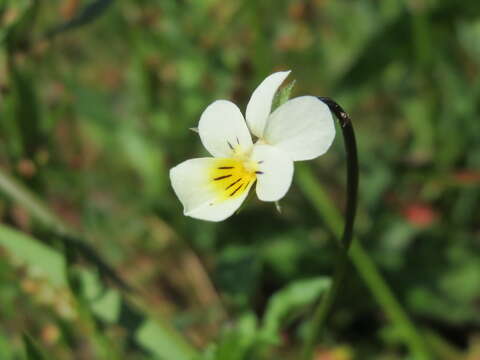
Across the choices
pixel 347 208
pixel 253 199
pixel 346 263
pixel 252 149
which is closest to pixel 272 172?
pixel 252 149

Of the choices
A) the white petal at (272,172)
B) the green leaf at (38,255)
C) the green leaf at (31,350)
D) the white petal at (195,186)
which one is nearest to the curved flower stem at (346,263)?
the white petal at (272,172)

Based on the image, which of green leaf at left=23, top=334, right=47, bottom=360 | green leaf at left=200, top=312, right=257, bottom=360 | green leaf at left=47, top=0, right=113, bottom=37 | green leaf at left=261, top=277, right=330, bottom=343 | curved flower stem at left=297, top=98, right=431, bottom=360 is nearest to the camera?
curved flower stem at left=297, top=98, right=431, bottom=360

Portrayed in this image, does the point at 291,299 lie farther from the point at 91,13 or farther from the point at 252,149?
the point at 91,13

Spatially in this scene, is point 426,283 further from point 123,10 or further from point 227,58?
point 123,10

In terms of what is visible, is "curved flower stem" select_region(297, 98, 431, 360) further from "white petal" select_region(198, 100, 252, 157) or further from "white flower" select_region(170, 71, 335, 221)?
"white petal" select_region(198, 100, 252, 157)

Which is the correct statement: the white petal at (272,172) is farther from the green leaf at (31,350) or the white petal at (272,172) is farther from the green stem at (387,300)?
the green stem at (387,300)

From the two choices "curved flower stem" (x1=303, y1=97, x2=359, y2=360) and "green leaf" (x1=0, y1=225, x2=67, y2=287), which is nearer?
"curved flower stem" (x1=303, y1=97, x2=359, y2=360)

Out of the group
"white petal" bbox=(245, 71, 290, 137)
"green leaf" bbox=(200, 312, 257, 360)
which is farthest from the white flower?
"green leaf" bbox=(200, 312, 257, 360)
